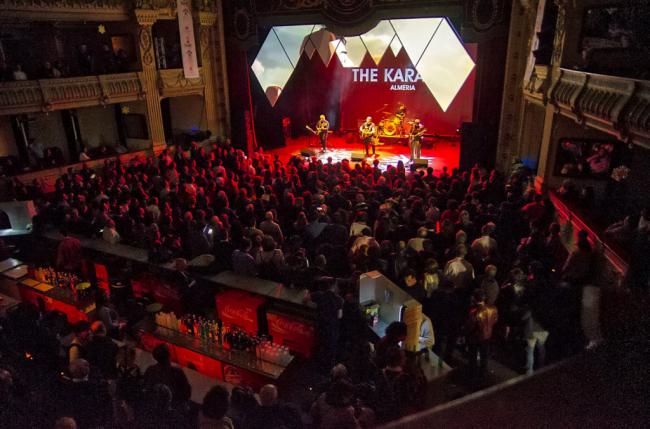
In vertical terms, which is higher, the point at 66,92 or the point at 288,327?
the point at 66,92

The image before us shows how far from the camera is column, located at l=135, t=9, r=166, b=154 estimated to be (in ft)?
54.2

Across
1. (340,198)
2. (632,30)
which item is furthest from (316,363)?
(632,30)

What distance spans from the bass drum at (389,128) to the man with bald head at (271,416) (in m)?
17.5

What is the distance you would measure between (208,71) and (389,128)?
8433 millimetres

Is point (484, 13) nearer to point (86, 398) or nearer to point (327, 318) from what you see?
point (327, 318)

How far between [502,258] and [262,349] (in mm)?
4255

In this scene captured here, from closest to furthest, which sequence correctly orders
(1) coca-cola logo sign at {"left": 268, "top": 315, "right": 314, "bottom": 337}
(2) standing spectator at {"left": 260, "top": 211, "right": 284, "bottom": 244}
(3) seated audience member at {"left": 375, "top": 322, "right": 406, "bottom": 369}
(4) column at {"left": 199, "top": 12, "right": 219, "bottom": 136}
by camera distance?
1. (3) seated audience member at {"left": 375, "top": 322, "right": 406, "bottom": 369}
2. (1) coca-cola logo sign at {"left": 268, "top": 315, "right": 314, "bottom": 337}
3. (2) standing spectator at {"left": 260, "top": 211, "right": 284, "bottom": 244}
4. (4) column at {"left": 199, "top": 12, "right": 219, "bottom": 136}

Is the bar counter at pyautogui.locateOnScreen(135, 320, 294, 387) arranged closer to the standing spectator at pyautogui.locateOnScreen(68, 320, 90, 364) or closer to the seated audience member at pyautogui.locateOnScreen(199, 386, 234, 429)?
the standing spectator at pyautogui.locateOnScreen(68, 320, 90, 364)

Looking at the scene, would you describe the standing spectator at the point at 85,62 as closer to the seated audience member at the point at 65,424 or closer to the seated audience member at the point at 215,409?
the seated audience member at the point at 65,424

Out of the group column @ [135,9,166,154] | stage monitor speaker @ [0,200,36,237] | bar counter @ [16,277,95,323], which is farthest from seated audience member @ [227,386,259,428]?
column @ [135,9,166,154]

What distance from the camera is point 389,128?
2052cm

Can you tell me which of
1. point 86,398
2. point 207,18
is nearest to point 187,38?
point 207,18

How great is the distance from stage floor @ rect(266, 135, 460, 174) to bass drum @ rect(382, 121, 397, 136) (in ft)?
1.69

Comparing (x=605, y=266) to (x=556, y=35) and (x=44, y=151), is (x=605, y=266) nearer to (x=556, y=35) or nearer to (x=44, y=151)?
(x=556, y=35)
